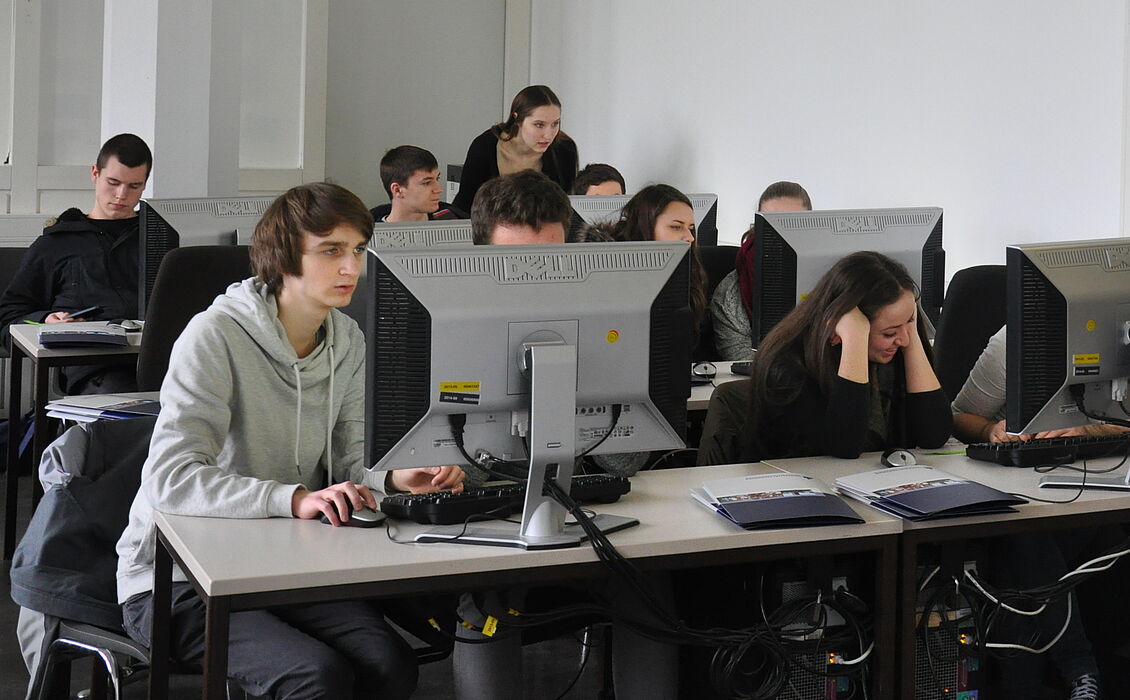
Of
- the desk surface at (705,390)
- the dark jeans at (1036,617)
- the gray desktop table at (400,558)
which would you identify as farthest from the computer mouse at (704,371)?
the gray desktop table at (400,558)

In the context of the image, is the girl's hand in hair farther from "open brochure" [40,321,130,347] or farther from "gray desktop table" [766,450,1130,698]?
"open brochure" [40,321,130,347]

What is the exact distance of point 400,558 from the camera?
1679mm

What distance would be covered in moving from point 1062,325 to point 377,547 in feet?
4.06

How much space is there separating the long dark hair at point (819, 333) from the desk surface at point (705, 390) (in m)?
0.26

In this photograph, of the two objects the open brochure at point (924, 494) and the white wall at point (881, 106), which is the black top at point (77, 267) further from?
the open brochure at point (924, 494)

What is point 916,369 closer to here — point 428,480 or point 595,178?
point 428,480

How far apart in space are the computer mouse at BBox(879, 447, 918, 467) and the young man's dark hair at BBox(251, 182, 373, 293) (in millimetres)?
1044

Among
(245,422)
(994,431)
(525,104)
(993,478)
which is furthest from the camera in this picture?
(525,104)

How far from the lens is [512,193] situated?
2467mm

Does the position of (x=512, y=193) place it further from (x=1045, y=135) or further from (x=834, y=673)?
(x=1045, y=135)

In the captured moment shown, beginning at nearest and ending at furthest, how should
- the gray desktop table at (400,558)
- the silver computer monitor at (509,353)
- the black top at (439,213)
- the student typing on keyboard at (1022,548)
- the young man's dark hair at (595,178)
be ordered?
the gray desktop table at (400,558) → the silver computer monitor at (509,353) → the student typing on keyboard at (1022,548) → the black top at (439,213) → the young man's dark hair at (595,178)

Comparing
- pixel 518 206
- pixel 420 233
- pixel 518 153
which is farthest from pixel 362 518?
pixel 518 153

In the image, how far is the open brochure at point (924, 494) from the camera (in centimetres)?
196

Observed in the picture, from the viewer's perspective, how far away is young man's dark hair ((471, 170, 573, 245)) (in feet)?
8.00
